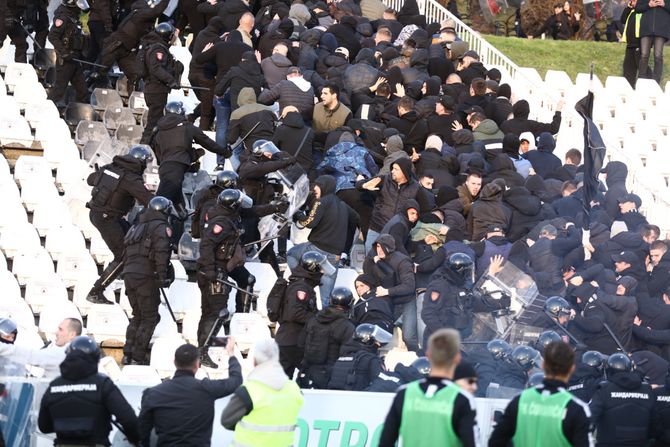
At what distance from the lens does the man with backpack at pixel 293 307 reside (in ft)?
47.7

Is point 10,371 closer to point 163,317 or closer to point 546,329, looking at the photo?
point 163,317

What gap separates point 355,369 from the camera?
13.5m

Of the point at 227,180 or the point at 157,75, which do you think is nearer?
the point at 227,180

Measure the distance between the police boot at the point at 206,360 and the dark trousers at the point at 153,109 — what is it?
3.95m

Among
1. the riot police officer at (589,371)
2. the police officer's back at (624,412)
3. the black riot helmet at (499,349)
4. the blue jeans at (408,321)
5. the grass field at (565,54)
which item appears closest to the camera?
the police officer's back at (624,412)

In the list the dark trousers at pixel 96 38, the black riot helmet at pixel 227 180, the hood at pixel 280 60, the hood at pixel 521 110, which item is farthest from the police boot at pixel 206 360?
the dark trousers at pixel 96 38

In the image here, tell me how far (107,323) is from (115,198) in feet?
3.86

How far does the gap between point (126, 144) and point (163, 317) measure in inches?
136

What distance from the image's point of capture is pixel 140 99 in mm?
20281

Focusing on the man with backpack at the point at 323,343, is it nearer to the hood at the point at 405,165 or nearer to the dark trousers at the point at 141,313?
the dark trousers at the point at 141,313

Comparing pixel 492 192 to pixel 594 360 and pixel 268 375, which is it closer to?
pixel 594 360

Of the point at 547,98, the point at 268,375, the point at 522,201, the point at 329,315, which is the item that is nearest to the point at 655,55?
the point at 547,98

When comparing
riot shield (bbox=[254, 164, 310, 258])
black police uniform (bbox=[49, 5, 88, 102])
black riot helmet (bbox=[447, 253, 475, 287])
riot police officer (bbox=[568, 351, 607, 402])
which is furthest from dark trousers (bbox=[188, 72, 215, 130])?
riot police officer (bbox=[568, 351, 607, 402])

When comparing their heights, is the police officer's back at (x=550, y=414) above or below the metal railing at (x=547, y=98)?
above
